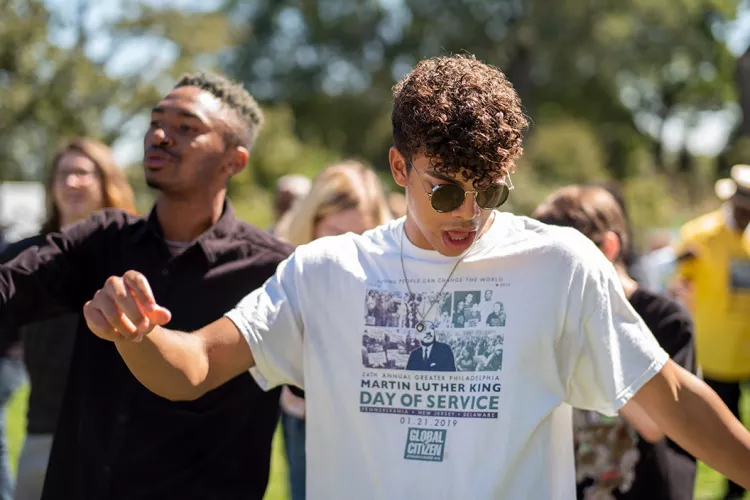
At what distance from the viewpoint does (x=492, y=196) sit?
2512 mm

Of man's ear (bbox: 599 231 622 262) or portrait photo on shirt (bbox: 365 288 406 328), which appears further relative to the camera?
man's ear (bbox: 599 231 622 262)

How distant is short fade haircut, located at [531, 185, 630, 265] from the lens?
3736 millimetres

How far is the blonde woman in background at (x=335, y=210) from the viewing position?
4707 mm

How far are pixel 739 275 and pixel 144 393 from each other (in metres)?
5.63

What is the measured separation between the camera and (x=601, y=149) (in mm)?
46500

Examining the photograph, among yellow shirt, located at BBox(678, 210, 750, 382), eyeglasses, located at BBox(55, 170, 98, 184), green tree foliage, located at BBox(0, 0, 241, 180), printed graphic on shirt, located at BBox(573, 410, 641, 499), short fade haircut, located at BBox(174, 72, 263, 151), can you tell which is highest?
green tree foliage, located at BBox(0, 0, 241, 180)

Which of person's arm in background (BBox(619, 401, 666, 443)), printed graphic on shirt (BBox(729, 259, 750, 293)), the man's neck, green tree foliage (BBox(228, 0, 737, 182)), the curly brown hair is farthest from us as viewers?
green tree foliage (BBox(228, 0, 737, 182))

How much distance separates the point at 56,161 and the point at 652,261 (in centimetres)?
793

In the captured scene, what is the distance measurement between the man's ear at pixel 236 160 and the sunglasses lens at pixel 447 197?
4.11 feet

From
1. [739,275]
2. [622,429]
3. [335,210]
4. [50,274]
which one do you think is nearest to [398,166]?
[50,274]

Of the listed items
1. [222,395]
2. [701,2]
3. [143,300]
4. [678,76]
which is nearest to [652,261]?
[222,395]

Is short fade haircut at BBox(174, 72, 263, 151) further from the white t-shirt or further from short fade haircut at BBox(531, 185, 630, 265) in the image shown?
short fade haircut at BBox(531, 185, 630, 265)

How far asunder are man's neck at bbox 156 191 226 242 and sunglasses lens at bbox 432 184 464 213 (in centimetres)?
120

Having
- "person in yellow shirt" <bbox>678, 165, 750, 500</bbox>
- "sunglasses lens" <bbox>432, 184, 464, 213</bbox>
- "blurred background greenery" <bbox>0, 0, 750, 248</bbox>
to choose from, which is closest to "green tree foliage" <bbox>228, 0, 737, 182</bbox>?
"blurred background greenery" <bbox>0, 0, 750, 248</bbox>
